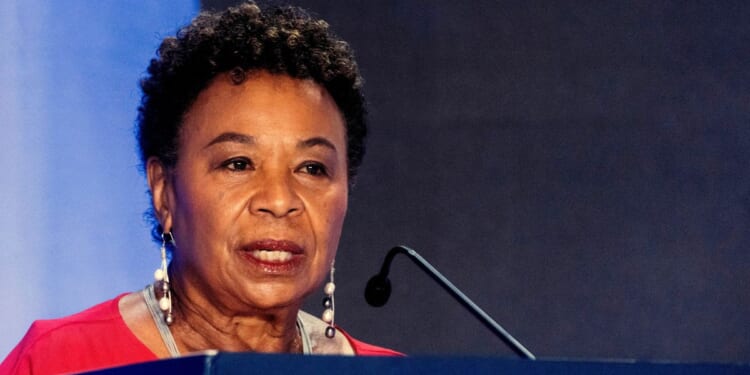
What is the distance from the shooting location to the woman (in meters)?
1.47

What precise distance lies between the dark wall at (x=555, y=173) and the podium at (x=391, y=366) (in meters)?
2.45

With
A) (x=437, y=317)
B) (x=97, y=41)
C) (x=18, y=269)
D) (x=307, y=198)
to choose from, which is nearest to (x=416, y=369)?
(x=307, y=198)

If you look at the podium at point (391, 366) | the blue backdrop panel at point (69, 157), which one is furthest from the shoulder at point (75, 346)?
the blue backdrop panel at point (69, 157)

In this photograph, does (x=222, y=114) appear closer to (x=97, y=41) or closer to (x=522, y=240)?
(x=97, y=41)

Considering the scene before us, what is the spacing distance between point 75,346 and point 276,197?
0.36 meters

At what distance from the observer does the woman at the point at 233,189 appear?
1.47m

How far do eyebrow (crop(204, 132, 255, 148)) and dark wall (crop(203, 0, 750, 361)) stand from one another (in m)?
1.74

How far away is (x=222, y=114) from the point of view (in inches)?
59.9

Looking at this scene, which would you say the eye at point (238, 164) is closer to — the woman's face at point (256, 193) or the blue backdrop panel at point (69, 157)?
the woman's face at point (256, 193)

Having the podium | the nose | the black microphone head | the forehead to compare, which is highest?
the forehead

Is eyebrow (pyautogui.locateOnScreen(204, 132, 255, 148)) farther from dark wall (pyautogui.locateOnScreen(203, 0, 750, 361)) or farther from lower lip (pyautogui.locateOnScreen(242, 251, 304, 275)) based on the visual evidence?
dark wall (pyautogui.locateOnScreen(203, 0, 750, 361))

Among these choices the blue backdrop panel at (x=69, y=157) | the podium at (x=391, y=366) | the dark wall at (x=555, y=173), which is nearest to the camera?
the podium at (x=391, y=366)

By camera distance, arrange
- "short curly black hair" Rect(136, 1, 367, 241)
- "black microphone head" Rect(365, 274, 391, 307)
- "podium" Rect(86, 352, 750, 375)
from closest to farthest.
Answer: "podium" Rect(86, 352, 750, 375) → "short curly black hair" Rect(136, 1, 367, 241) → "black microphone head" Rect(365, 274, 391, 307)

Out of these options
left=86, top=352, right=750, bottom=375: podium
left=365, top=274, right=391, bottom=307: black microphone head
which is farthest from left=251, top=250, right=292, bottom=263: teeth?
left=86, top=352, right=750, bottom=375: podium
